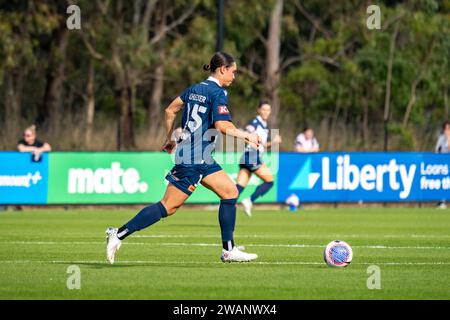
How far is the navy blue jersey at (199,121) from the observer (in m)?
13.1

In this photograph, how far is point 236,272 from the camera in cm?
1245

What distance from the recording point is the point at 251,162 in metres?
22.6

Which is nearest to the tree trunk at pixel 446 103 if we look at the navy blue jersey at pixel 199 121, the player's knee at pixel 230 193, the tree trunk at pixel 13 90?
the tree trunk at pixel 13 90

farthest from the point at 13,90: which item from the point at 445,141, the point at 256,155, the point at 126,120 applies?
the point at 256,155

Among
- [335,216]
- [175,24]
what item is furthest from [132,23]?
[335,216]

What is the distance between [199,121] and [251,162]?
9.52 m

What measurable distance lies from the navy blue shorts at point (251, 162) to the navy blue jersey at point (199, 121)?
9.34 m

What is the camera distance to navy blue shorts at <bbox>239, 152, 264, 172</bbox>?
22.6 m

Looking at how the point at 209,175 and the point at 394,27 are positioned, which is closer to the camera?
the point at 209,175

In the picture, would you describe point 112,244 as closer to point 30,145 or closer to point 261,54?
point 30,145

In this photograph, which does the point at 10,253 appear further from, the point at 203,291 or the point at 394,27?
the point at 394,27

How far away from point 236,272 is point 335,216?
13105 millimetres

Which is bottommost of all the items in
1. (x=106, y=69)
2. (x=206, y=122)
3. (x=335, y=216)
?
(x=335, y=216)
